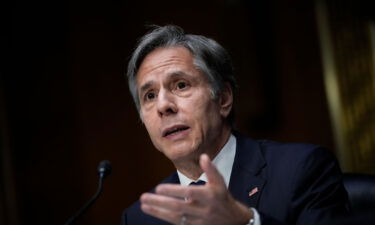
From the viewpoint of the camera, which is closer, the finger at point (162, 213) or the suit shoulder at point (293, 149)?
the finger at point (162, 213)

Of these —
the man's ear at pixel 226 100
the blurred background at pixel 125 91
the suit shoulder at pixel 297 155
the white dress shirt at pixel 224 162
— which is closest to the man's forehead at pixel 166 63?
the man's ear at pixel 226 100

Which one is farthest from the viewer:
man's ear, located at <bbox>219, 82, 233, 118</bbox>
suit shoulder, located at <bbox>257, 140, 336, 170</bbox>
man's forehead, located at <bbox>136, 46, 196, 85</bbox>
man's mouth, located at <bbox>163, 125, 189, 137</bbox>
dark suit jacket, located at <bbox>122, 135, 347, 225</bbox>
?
man's ear, located at <bbox>219, 82, 233, 118</bbox>

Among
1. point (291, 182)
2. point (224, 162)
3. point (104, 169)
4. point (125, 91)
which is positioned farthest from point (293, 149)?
point (125, 91)

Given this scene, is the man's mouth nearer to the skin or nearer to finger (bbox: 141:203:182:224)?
the skin

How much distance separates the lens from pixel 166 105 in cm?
192

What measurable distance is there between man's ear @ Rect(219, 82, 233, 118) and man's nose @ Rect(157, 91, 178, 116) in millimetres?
262

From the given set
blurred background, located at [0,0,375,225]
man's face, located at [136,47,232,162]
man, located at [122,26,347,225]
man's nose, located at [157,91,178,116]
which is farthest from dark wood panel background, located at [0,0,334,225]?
man's nose, located at [157,91,178,116]

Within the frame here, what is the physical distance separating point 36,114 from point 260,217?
9.33 feet

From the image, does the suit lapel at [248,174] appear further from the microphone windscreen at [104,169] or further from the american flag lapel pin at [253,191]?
the microphone windscreen at [104,169]

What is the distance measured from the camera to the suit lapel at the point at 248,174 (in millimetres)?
Answer: 1775

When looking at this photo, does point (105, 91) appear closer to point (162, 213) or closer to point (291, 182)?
point (291, 182)

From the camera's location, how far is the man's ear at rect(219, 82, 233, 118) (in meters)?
2.12

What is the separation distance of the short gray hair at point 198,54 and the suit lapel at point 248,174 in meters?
0.26

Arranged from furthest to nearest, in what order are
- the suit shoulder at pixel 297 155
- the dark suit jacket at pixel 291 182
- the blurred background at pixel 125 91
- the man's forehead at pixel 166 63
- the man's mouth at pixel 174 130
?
the blurred background at pixel 125 91 < the man's forehead at pixel 166 63 < the man's mouth at pixel 174 130 < the suit shoulder at pixel 297 155 < the dark suit jacket at pixel 291 182
